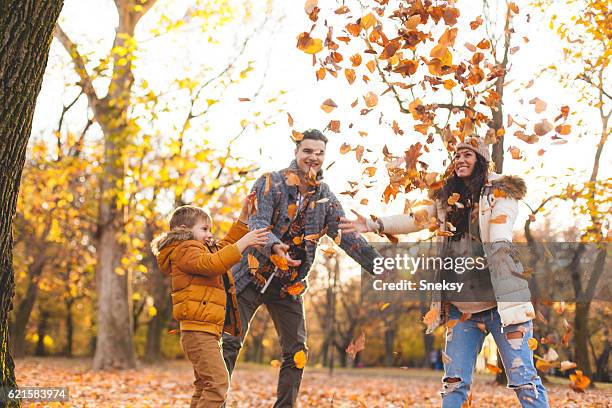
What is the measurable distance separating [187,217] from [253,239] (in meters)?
0.48

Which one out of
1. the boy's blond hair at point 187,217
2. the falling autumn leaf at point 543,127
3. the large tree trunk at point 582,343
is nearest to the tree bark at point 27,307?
the large tree trunk at point 582,343

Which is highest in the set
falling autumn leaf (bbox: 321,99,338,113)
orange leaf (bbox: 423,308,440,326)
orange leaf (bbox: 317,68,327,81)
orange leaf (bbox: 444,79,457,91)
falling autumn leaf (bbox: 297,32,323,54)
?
falling autumn leaf (bbox: 297,32,323,54)

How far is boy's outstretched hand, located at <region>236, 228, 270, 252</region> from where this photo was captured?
4.16 m

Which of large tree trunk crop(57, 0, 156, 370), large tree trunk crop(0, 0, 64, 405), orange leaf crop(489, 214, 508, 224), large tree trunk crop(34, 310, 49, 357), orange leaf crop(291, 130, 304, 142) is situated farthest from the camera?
large tree trunk crop(34, 310, 49, 357)

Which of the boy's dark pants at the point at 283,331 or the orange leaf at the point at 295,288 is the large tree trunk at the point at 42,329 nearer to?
the boy's dark pants at the point at 283,331

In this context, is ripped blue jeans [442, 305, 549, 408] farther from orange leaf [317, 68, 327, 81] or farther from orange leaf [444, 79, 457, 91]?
orange leaf [317, 68, 327, 81]

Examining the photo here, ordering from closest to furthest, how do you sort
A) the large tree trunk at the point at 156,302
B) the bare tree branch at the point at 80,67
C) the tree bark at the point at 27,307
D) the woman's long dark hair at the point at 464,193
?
the woman's long dark hair at the point at 464,193, the bare tree branch at the point at 80,67, the tree bark at the point at 27,307, the large tree trunk at the point at 156,302

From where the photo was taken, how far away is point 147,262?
27109 millimetres

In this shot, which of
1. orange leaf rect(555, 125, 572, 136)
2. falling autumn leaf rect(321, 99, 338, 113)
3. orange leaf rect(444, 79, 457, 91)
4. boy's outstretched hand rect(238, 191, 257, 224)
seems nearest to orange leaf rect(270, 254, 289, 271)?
boy's outstretched hand rect(238, 191, 257, 224)

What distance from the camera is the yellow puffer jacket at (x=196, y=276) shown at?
4.10 metres

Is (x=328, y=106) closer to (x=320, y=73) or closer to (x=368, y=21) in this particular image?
(x=320, y=73)

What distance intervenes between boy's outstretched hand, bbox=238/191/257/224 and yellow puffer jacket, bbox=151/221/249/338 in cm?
45

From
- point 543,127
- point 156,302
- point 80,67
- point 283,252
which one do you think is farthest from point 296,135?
point 156,302

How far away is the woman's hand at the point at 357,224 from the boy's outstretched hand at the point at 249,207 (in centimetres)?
60
